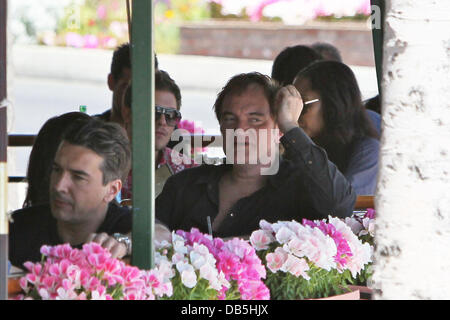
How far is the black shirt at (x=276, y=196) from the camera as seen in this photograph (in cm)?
340

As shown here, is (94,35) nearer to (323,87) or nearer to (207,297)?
(323,87)

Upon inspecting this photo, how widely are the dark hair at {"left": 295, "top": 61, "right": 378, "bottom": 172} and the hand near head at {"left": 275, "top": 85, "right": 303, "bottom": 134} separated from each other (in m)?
0.95

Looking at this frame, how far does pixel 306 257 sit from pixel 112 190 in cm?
75

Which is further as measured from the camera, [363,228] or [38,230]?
[363,228]

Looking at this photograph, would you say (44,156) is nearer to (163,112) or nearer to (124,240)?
(124,240)

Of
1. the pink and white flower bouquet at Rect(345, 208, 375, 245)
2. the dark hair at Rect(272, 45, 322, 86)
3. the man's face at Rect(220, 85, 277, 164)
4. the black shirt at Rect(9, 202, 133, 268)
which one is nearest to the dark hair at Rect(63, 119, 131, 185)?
the black shirt at Rect(9, 202, 133, 268)

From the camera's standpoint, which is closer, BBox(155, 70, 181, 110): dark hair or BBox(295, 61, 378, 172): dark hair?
BBox(155, 70, 181, 110): dark hair

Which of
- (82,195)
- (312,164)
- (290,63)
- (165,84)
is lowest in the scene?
(82,195)

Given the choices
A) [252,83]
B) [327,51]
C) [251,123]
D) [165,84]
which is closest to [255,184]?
[251,123]

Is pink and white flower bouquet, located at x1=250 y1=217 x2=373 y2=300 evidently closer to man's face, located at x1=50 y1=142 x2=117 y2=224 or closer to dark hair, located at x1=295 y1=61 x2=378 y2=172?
man's face, located at x1=50 y1=142 x2=117 y2=224

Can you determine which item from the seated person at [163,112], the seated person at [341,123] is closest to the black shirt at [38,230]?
the seated person at [163,112]

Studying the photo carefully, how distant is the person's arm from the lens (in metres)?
3.38

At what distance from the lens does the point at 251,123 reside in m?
3.52

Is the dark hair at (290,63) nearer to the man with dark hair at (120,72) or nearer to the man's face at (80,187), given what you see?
the man with dark hair at (120,72)
